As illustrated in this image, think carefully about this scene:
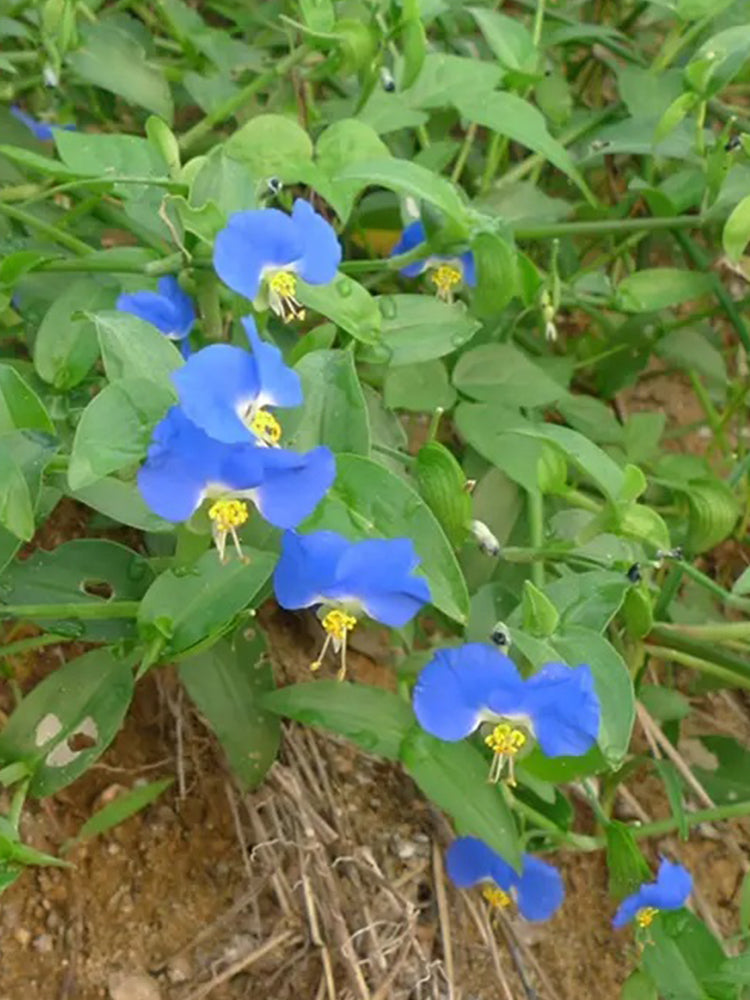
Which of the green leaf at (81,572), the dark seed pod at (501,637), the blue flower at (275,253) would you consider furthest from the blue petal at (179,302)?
the dark seed pod at (501,637)

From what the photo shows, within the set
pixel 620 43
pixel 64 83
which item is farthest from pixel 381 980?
pixel 620 43

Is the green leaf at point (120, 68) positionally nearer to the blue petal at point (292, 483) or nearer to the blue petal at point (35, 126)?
the blue petal at point (35, 126)

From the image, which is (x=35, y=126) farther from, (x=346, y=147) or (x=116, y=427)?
(x=116, y=427)

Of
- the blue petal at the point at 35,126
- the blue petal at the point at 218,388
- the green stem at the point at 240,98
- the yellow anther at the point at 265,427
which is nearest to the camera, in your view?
the blue petal at the point at 218,388

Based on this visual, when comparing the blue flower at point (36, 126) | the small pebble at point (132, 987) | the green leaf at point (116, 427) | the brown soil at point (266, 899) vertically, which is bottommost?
the small pebble at point (132, 987)

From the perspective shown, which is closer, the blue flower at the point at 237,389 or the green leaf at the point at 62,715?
the blue flower at the point at 237,389

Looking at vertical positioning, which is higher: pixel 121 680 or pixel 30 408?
pixel 30 408

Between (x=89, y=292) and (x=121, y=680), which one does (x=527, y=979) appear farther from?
(x=89, y=292)
